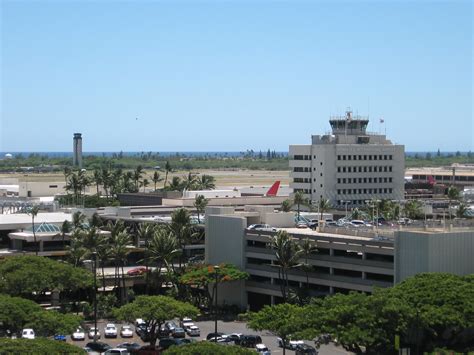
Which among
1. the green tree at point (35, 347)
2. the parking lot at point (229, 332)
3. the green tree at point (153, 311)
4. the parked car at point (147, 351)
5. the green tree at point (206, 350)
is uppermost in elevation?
the green tree at point (35, 347)

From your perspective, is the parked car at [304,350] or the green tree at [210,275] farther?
the green tree at [210,275]

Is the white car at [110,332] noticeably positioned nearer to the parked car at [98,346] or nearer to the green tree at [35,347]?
the parked car at [98,346]

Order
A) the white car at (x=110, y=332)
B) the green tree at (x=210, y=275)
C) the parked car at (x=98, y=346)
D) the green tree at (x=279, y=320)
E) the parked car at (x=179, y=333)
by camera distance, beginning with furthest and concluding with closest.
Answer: the green tree at (x=210, y=275) → the white car at (x=110, y=332) → the parked car at (x=179, y=333) → the parked car at (x=98, y=346) → the green tree at (x=279, y=320)

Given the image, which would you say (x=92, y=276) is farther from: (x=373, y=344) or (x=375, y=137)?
(x=375, y=137)

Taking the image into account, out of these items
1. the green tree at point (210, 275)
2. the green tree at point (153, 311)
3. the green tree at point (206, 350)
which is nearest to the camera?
the green tree at point (206, 350)

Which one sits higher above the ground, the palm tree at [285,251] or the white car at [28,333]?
the palm tree at [285,251]

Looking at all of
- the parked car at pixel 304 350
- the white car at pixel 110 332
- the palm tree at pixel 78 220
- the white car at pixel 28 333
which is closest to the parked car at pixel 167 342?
the white car at pixel 110 332
